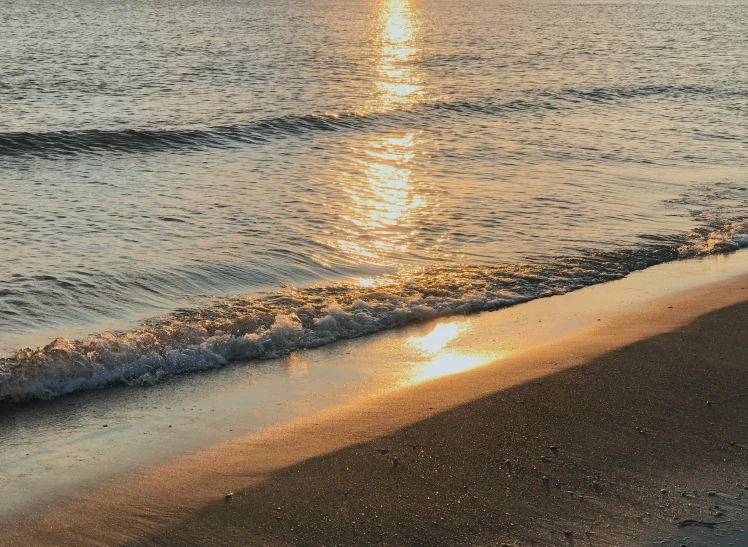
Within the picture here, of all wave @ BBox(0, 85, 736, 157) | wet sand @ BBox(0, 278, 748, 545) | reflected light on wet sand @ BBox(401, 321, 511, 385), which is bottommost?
reflected light on wet sand @ BBox(401, 321, 511, 385)

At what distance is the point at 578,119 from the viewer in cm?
1939

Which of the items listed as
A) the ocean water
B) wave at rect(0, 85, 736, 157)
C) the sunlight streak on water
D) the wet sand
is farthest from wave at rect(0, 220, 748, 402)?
wave at rect(0, 85, 736, 157)

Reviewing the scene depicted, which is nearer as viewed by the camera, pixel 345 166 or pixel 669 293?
pixel 669 293

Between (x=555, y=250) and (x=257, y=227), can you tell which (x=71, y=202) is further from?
(x=555, y=250)

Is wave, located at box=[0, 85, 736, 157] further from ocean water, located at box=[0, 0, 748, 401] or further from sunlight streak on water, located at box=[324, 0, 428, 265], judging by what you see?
sunlight streak on water, located at box=[324, 0, 428, 265]

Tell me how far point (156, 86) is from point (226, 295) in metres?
16.6

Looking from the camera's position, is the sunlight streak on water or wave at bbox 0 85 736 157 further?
wave at bbox 0 85 736 157

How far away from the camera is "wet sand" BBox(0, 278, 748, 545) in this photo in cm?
373

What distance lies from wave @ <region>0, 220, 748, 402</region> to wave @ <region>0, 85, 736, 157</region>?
877 centimetres

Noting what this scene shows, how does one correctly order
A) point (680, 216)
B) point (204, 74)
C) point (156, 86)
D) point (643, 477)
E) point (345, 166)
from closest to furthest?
point (643, 477) → point (680, 216) → point (345, 166) → point (156, 86) → point (204, 74)

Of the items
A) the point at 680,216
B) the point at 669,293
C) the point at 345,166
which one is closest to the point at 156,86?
the point at 345,166

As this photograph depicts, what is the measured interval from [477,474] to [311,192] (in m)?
8.10

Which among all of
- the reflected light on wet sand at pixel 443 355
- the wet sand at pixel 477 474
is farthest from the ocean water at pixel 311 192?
the wet sand at pixel 477 474

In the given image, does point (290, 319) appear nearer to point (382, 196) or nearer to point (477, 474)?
point (477, 474)
